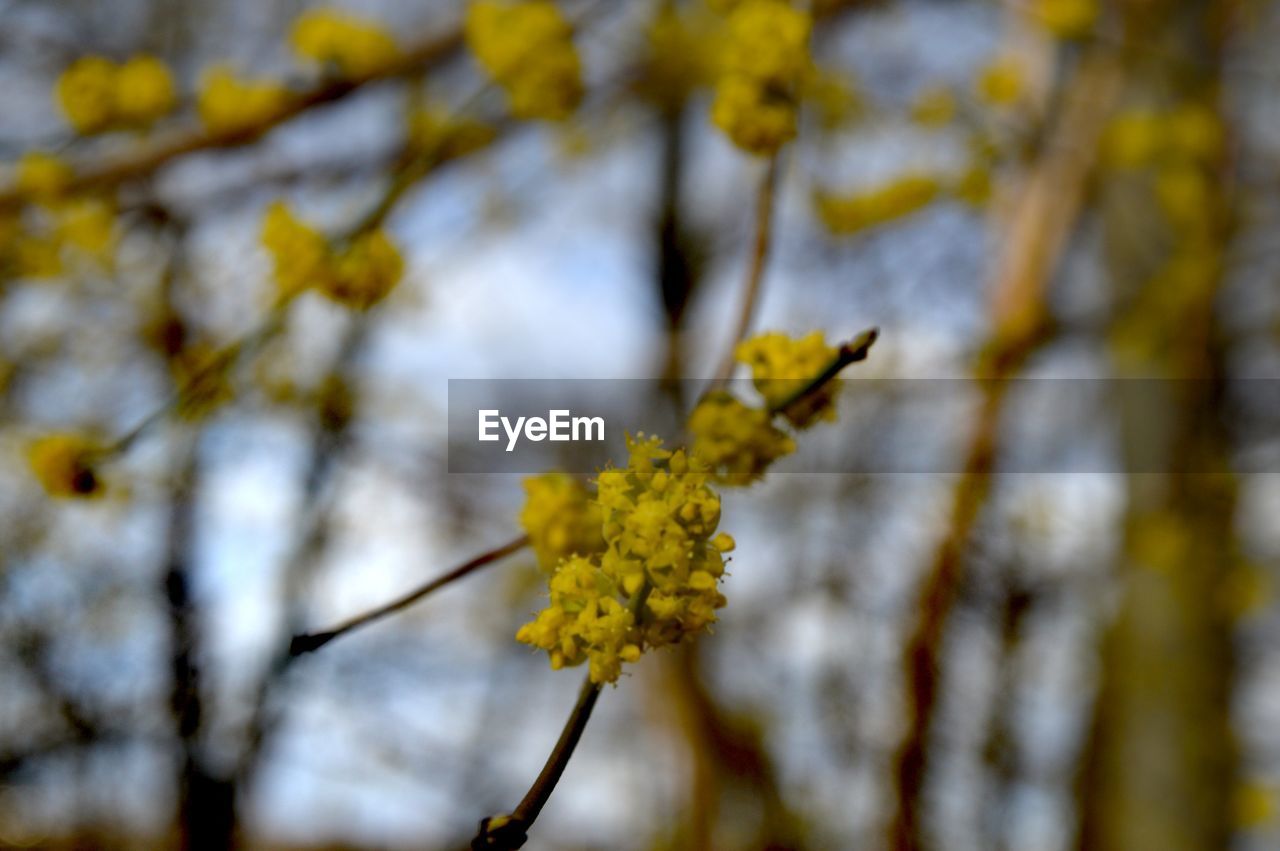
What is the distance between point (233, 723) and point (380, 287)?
1.89 m

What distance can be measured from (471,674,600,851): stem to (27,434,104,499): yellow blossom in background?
0.78m

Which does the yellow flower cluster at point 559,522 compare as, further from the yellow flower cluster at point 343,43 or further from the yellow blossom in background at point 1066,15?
the yellow blossom in background at point 1066,15

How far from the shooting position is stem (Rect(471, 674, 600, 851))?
58 cm

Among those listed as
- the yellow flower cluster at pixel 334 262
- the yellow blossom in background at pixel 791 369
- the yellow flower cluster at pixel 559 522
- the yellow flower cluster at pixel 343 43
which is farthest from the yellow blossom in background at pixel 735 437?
the yellow flower cluster at pixel 343 43

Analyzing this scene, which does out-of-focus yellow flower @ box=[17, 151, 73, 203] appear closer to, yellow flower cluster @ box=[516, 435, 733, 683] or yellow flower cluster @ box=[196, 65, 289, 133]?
yellow flower cluster @ box=[196, 65, 289, 133]

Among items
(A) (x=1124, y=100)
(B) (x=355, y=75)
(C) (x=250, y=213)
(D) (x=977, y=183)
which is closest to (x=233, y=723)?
(C) (x=250, y=213)

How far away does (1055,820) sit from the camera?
4.31 metres

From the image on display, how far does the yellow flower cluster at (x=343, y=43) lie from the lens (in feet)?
5.98

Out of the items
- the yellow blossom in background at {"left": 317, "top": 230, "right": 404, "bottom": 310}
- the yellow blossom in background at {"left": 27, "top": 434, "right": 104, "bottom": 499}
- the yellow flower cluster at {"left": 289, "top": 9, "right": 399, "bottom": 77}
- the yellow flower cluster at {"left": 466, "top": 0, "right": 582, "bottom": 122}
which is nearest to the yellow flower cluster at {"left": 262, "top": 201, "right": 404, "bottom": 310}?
the yellow blossom in background at {"left": 317, "top": 230, "right": 404, "bottom": 310}

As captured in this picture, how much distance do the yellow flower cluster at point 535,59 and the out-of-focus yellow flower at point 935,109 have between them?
1485 millimetres

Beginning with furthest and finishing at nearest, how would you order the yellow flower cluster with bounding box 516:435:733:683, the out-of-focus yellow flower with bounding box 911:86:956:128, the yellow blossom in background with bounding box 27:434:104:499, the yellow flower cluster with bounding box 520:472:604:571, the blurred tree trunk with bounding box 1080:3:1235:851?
the blurred tree trunk with bounding box 1080:3:1235:851 → the out-of-focus yellow flower with bounding box 911:86:956:128 → the yellow blossom in background with bounding box 27:434:104:499 → the yellow flower cluster with bounding box 520:472:604:571 → the yellow flower cluster with bounding box 516:435:733:683

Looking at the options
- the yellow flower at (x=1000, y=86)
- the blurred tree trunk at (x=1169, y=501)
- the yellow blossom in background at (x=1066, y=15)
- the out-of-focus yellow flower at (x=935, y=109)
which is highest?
the yellow blossom in background at (x=1066, y=15)

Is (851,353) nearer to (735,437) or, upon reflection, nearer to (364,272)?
(735,437)

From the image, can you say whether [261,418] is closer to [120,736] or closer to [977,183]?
[120,736]
